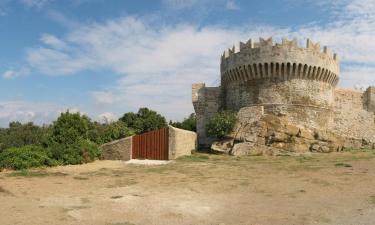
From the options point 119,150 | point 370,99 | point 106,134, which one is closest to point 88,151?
point 119,150

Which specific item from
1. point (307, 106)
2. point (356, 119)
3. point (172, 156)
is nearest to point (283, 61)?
point (307, 106)

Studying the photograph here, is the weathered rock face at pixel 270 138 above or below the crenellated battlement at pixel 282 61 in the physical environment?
below

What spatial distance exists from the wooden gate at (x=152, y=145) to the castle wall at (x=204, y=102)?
8.36 m

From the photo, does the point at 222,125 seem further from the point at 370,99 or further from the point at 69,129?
the point at 370,99

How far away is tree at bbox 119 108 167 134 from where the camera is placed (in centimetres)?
4050

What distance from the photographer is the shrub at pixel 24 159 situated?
763 inches

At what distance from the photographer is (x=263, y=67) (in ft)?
98.7

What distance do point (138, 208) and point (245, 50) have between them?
22.7 meters

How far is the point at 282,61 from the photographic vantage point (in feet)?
97.6

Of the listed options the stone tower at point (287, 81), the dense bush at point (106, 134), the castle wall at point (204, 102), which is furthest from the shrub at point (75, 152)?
the castle wall at point (204, 102)

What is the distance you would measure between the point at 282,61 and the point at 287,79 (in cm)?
154

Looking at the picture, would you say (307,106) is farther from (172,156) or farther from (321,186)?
(321,186)

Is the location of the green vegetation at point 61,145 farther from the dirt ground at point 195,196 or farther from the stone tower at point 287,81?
the stone tower at point 287,81

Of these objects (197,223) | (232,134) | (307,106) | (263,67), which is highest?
(263,67)
